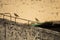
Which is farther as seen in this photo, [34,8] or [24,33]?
[34,8]

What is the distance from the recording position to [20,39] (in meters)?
4.67

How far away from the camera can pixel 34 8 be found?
33.9 ft

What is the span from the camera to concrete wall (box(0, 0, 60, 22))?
958cm

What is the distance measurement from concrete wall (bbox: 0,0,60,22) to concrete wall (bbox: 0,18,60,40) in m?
3.87

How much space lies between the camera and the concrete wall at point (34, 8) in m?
9.58

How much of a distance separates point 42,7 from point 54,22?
92 centimetres

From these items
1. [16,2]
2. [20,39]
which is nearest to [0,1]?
[16,2]

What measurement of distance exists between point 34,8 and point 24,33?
584cm

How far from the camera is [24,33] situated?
455 centimetres

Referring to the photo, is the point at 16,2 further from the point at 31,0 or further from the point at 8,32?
the point at 8,32

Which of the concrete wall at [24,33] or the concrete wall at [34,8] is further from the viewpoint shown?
the concrete wall at [34,8]

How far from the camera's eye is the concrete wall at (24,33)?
369cm

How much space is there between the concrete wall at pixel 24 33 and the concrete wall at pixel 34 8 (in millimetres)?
3871

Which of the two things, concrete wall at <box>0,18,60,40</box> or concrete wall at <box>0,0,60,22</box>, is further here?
concrete wall at <box>0,0,60,22</box>
